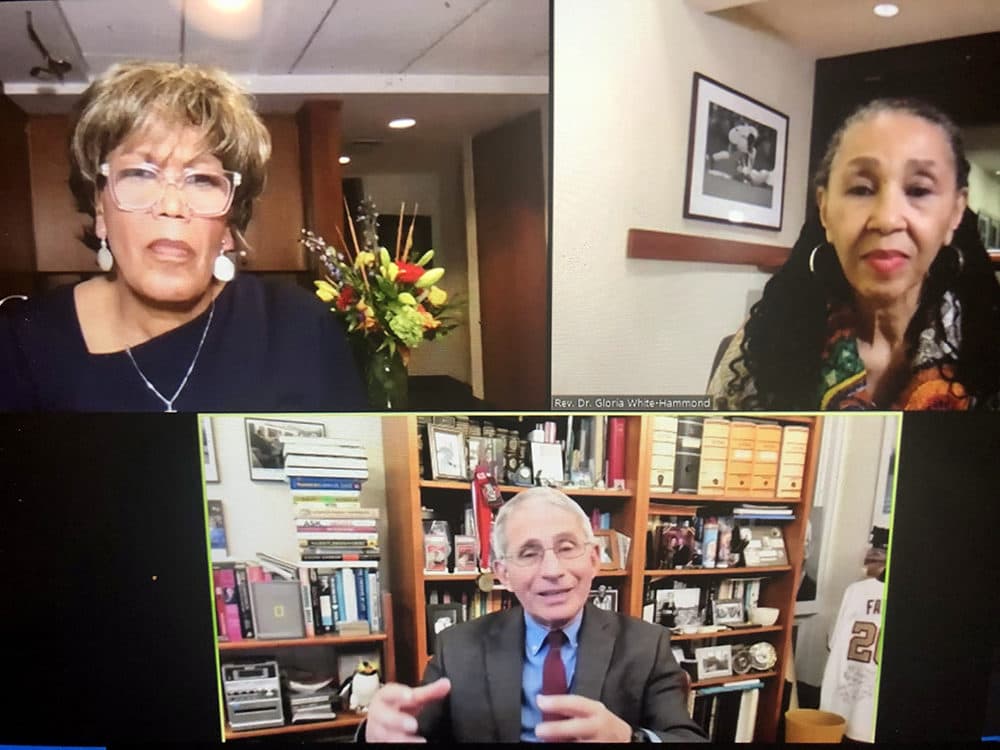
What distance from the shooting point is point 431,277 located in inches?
54.6

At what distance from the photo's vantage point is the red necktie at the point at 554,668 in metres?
1.47

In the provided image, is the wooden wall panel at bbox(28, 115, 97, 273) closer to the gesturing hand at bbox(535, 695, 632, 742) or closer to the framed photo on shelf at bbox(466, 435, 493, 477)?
the framed photo on shelf at bbox(466, 435, 493, 477)

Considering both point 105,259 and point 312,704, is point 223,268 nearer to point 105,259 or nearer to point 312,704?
point 105,259

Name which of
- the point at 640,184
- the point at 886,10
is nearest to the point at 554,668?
the point at 640,184

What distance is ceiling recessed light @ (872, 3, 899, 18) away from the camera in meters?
1.33

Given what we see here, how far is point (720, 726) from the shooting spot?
1.50 m

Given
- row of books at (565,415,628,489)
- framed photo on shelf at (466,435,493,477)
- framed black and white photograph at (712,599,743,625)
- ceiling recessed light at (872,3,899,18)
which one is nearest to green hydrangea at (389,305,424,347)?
framed photo on shelf at (466,435,493,477)

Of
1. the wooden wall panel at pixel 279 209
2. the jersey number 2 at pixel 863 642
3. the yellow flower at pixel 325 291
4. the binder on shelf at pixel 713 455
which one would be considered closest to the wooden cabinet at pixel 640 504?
the binder on shelf at pixel 713 455

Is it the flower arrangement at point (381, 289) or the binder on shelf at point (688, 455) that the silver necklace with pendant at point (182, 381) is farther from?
the binder on shelf at point (688, 455)

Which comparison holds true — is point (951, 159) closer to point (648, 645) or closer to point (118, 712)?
point (648, 645)

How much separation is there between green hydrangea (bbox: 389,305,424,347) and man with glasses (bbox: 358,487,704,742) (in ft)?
1.18

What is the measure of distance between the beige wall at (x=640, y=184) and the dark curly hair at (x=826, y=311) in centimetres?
5

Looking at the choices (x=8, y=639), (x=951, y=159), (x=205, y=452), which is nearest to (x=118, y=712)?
(x=8, y=639)

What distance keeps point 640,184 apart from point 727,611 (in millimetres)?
812
